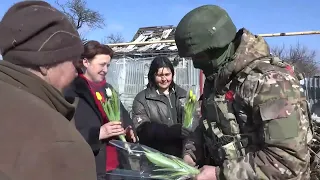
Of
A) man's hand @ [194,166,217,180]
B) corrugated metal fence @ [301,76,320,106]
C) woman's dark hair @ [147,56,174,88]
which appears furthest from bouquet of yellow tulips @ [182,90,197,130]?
corrugated metal fence @ [301,76,320,106]

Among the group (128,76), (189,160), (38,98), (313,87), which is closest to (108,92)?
(189,160)

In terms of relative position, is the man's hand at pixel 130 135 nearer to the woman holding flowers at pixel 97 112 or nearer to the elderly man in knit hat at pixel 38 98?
Result: the woman holding flowers at pixel 97 112

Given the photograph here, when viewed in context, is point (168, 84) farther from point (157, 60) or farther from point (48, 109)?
point (48, 109)

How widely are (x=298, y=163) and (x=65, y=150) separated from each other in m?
1.44

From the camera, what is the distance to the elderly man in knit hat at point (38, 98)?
4.55 feet

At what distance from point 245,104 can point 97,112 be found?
160cm

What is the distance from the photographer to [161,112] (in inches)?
189

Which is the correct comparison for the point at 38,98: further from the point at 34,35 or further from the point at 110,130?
the point at 110,130

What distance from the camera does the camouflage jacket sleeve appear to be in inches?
92.0

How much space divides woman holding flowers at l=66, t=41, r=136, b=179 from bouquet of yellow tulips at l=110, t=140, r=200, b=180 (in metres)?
0.48

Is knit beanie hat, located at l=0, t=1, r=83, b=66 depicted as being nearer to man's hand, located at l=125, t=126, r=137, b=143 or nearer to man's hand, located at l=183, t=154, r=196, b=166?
man's hand, located at l=183, t=154, r=196, b=166

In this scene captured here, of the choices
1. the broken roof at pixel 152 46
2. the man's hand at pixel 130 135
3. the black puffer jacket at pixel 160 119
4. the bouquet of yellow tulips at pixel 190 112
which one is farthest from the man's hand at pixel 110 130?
the broken roof at pixel 152 46

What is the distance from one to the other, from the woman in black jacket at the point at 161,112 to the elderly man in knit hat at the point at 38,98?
287 centimetres

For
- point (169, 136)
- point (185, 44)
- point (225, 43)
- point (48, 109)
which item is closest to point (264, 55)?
point (225, 43)
